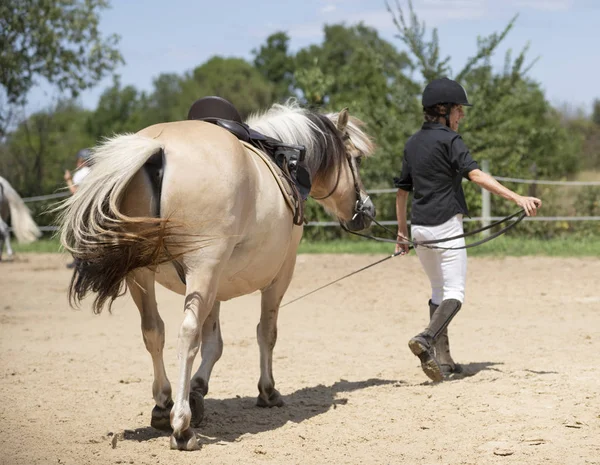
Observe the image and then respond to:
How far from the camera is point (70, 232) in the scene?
4.26 meters

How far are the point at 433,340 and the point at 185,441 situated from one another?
212cm

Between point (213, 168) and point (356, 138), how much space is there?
1895 mm

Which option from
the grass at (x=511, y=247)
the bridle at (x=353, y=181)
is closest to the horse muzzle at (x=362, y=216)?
the bridle at (x=353, y=181)


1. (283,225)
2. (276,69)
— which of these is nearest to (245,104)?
(276,69)

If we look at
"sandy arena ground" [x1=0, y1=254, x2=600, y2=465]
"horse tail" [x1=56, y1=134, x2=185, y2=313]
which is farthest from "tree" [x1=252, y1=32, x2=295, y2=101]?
"horse tail" [x1=56, y1=134, x2=185, y2=313]

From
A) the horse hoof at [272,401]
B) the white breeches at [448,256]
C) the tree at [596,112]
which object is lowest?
the horse hoof at [272,401]

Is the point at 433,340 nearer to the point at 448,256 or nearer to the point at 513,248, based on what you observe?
the point at 448,256

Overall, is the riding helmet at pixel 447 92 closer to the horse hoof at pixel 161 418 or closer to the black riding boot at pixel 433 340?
the black riding boot at pixel 433 340

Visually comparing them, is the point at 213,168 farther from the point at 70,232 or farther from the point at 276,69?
the point at 276,69

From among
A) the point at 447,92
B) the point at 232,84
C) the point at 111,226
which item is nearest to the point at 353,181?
the point at 447,92

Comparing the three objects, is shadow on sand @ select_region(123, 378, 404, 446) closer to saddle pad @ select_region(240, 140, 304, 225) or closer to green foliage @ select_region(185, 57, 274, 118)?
saddle pad @ select_region(240, 140, 304, 225)

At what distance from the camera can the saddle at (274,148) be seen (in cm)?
494

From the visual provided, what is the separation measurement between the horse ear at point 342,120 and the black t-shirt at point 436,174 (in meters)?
0.57

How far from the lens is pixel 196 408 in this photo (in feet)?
15.9
